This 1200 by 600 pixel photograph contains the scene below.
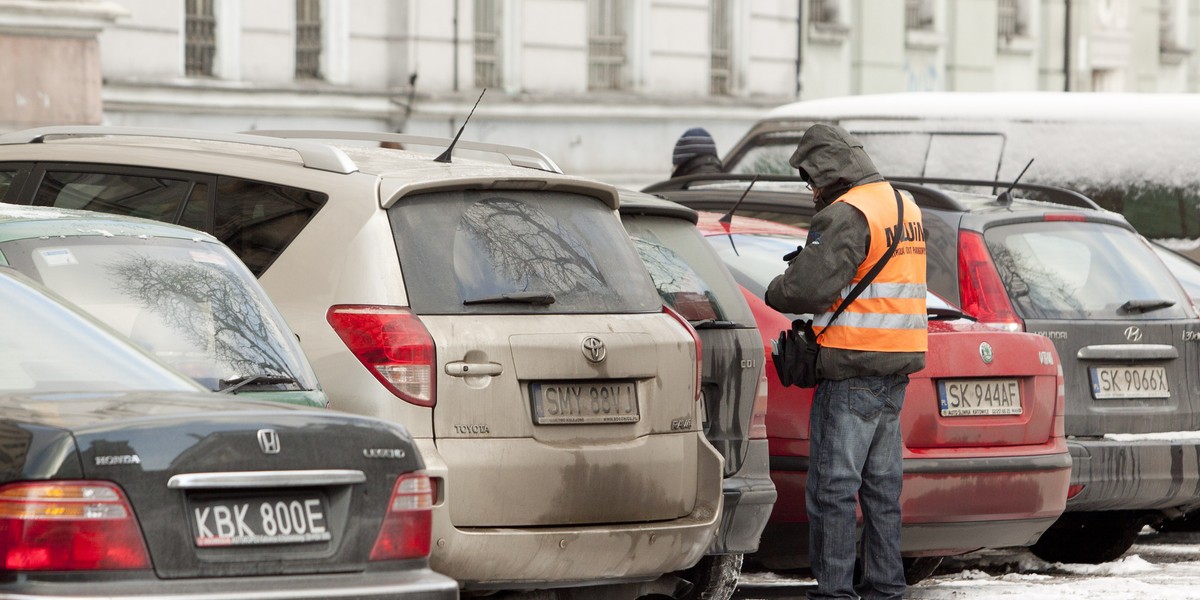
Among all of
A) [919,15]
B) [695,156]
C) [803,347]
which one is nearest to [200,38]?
[695,156]

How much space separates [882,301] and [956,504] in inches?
37.4

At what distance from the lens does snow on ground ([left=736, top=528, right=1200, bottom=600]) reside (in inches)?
329

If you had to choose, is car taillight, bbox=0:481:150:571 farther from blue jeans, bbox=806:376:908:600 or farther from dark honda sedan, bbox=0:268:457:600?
blue jeans, bbox=806:376:908:600

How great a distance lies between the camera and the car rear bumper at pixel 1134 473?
856cm

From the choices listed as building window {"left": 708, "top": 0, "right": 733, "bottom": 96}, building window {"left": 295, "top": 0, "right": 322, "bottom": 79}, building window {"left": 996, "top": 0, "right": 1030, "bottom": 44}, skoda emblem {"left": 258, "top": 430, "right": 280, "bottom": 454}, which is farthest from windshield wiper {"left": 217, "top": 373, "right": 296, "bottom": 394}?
building window {"left": 996, "top": 0, "right": 1030, "bottom": 44}

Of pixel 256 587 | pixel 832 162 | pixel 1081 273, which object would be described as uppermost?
pixel 832 162

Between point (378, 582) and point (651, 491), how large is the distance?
62.7 inches

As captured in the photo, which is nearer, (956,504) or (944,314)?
(956,504)

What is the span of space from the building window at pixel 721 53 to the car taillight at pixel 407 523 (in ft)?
59.5

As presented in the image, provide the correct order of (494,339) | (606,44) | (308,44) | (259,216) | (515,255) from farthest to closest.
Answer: (606,44) → (308,44) → (259,216) → (515,255) → (494,339)

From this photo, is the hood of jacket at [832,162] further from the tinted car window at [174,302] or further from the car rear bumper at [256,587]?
the car rear bumper at [256,587]

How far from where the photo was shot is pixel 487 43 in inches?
792

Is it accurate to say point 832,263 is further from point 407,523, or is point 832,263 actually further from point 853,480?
point 407,523

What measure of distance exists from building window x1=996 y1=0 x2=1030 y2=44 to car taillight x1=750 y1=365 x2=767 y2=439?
2237cm
